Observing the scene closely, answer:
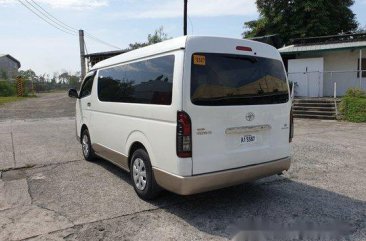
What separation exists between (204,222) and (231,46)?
88.3 inches

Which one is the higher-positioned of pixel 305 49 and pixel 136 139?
pixel 305 49

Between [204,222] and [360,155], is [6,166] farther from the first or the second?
[360,155]

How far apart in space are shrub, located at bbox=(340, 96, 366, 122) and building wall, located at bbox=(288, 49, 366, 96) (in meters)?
3.95

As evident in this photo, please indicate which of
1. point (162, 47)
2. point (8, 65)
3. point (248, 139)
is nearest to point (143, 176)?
point (248, 139)

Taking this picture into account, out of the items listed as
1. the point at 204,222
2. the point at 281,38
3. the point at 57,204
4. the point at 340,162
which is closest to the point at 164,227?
the point at 204,222

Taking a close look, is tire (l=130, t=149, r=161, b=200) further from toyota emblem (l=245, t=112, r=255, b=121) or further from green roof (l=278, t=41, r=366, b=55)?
green roof (l=278, t=41, r=366, b=55)

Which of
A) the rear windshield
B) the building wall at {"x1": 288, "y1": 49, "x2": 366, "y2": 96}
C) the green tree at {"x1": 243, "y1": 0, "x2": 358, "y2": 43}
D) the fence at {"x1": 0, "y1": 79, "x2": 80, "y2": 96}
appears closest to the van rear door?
the rear windshield

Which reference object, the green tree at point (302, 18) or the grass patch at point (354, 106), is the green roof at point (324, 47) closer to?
the grass patch at point (354, 106)

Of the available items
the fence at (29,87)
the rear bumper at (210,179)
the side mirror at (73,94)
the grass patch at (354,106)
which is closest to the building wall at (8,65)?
the fence at (29,87)

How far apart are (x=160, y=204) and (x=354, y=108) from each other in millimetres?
12045

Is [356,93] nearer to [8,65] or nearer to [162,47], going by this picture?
[162,47]

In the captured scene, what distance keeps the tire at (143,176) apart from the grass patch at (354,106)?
38.7 feet

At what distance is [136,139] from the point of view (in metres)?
5.01

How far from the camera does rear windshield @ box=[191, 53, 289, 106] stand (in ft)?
13.7
